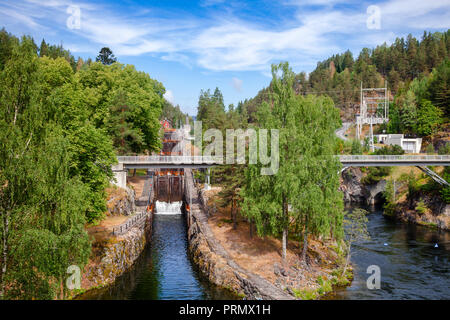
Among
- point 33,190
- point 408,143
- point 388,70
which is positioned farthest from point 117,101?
point 388,70

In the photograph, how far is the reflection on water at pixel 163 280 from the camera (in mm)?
31375

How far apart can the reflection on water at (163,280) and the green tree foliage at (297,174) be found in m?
7.58

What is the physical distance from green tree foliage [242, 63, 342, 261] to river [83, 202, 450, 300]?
22.5 ft

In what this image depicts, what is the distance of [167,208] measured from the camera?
7094 centimetres

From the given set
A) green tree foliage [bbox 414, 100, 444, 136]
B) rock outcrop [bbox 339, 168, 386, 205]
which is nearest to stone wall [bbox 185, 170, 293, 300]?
rock outcrop [bbox 339, 168, 386, 205]

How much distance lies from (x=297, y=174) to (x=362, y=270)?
44.5ft

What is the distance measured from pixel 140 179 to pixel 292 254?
46.8 metres

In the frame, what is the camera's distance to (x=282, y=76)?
34062 mm

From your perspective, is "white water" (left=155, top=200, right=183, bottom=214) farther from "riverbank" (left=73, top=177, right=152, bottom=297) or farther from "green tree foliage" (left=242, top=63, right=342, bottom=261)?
"green tree foliage" (left=242, top=63, right=342, bottom=261)

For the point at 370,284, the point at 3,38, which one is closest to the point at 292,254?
the point at 370,284

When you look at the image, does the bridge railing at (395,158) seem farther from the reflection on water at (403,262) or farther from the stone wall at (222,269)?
the stone wall at (222,269)

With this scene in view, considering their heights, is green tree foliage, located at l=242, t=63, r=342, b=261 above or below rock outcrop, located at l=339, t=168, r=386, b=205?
above

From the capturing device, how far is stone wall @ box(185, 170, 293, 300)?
28.0m
